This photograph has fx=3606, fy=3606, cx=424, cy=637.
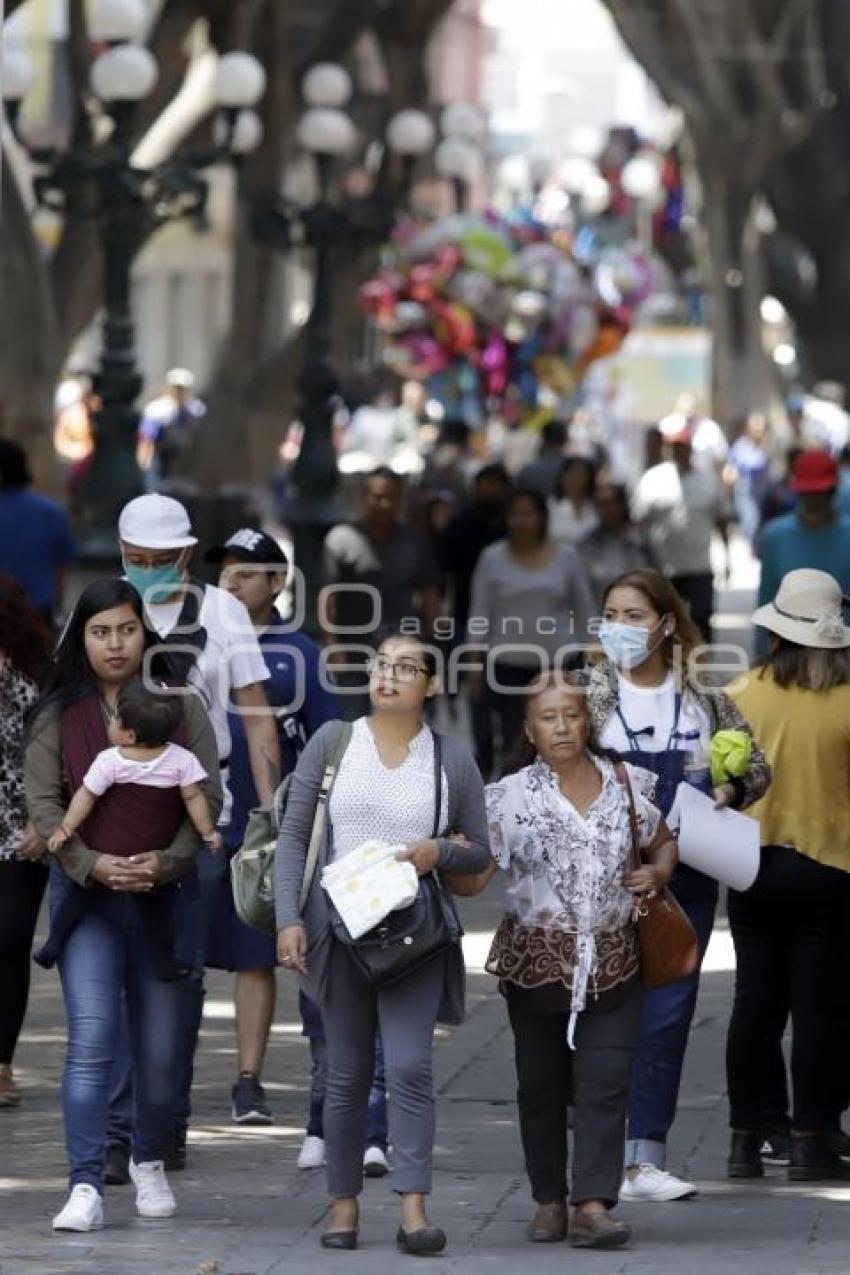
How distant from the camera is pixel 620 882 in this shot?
852 cm

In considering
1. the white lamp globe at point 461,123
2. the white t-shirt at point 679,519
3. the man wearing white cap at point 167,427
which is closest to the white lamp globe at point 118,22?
the white t-shirt at point 679,519

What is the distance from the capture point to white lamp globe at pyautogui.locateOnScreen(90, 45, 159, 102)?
21922 millimetres

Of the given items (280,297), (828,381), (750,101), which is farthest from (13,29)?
(828,381)

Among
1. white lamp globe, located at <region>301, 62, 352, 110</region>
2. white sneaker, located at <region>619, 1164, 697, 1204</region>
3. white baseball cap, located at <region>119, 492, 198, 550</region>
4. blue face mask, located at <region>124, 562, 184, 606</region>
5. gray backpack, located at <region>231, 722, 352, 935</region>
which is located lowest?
white sneaker, located at <region>619, 1164, 697, 1204</region>

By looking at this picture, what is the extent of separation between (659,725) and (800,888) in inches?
24.7

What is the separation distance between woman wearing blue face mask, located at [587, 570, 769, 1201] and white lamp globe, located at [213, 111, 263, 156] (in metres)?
16.0

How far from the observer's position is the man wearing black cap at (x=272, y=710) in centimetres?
1007

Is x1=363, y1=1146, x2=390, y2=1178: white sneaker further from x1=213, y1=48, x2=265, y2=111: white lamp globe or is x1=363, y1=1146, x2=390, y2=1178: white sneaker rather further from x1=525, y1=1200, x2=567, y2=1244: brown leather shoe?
x1=213, y1=48, x2=265, y2=111: white lamp globe

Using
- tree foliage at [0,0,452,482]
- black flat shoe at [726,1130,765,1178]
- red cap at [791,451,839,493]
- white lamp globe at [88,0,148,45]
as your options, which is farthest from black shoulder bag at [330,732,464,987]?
tree foliage at [0,0,452,482]

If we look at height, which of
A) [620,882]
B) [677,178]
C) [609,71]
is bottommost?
[620,882]

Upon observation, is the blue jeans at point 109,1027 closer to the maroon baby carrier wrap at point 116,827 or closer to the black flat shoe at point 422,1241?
the maroon baby carrier wrap at point 116,827

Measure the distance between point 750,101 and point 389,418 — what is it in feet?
37.7

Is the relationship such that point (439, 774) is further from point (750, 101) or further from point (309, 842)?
point (750, 101)

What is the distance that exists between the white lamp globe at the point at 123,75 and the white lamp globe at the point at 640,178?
3293 cm
